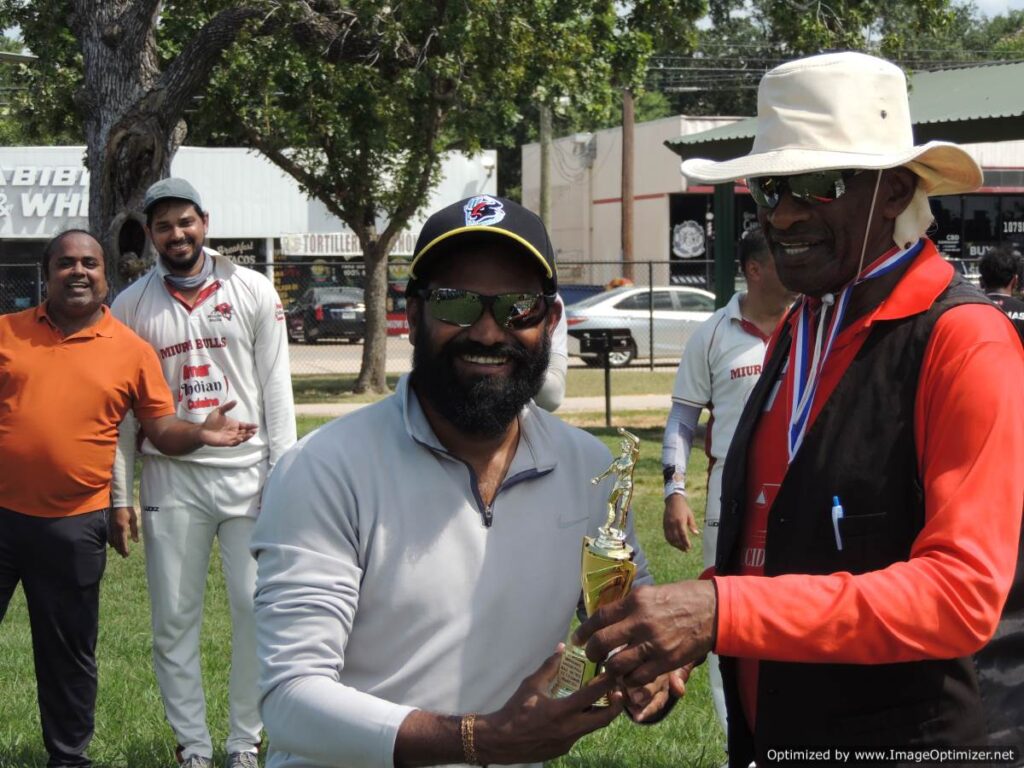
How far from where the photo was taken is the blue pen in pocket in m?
2.40

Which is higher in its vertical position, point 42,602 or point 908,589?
point 908,589

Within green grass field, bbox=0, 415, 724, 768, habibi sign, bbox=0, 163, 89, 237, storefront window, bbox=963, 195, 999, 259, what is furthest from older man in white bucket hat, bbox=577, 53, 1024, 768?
storefront window, bbox=963, 195, 999, 259

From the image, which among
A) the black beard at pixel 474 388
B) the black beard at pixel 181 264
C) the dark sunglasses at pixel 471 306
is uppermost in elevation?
the dark sunglasses at pixel 471 306

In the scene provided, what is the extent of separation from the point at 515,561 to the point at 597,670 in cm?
40

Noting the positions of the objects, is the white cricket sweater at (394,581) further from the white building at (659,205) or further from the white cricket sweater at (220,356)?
the white building at (659,205)

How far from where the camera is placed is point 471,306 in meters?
2.64

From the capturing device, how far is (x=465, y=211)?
262 cm

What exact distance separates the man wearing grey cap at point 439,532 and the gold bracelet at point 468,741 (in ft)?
0.04

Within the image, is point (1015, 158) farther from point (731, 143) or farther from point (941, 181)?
point (941, 181)

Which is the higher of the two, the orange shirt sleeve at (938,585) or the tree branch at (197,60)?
the tree branch at (197,60)

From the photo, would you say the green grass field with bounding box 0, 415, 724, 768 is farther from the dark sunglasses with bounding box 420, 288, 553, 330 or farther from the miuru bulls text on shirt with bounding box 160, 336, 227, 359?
the dark sunglasses with bounding box 420, 288, 553, 330

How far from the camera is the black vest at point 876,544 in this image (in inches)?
93.2

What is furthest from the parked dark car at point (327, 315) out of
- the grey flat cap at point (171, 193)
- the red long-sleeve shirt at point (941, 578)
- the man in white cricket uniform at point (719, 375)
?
the red long-sleeve shirt at point (941, 578)

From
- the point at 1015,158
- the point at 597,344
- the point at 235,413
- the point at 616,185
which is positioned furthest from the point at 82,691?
the point at 616,185
